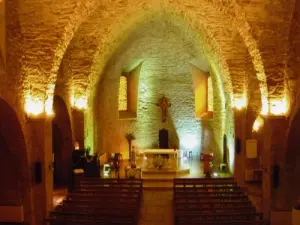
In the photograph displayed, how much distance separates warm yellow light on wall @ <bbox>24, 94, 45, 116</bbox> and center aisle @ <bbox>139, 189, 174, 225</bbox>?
4.54m

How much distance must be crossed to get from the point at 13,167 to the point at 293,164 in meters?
8.31

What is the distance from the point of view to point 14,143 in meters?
11.2

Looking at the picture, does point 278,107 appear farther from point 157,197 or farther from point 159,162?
point 159,162

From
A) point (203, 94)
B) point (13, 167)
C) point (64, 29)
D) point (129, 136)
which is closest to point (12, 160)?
point (13, 167)

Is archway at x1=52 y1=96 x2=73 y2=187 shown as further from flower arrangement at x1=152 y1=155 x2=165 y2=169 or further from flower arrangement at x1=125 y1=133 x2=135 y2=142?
flower arrangement at x1=125 y1=133 x2=135 y2=142

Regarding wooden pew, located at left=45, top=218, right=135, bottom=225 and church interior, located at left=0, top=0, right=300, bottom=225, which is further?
church interior, located at left=0, top=0, right=300, bottom=225

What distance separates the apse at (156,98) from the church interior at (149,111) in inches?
2.2

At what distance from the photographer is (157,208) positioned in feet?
43.7

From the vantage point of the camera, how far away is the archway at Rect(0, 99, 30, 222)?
10.9m

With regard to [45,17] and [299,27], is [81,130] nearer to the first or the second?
[45,17]

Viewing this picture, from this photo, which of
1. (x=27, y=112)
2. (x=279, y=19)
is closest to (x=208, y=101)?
(x=279, y=19)

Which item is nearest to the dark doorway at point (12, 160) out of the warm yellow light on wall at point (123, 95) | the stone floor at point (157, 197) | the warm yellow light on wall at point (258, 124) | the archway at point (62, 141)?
the stone floor at point (157, 197)

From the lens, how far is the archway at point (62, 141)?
1603 cm

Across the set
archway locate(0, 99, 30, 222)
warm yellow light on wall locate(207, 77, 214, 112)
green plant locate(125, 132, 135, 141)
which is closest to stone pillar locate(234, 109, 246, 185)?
warm yellow light on wall locate(207, 77, 214, 112)
